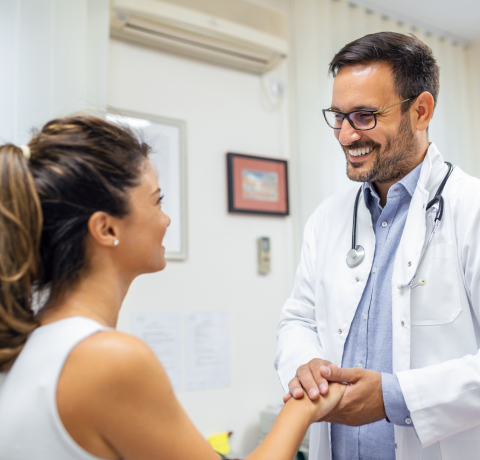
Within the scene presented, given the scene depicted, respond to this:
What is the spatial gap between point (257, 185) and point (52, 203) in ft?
6.44

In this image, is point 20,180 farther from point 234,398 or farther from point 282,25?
point 282,25

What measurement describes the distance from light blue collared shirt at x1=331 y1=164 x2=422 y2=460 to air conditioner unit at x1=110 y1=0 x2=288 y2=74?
1.44 m

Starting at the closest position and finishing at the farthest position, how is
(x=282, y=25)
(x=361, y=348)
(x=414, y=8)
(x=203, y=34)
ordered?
(x=361, y=348), (x=203, y=34), (x=282, y=25), (x=414, y=8)

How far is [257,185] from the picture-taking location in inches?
110

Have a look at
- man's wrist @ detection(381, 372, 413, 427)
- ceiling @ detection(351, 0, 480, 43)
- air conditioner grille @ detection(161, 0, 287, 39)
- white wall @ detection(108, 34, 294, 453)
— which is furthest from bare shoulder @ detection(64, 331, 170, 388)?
ceiling @ detection(351, 0, 480, 43)

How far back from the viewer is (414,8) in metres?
3.16

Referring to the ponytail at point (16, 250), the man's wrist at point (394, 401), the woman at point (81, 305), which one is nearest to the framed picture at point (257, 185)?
the man's wrist at point (394, 401)

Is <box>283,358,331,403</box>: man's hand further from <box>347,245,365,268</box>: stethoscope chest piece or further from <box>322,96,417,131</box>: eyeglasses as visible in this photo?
<box>322,96,417,131</box>: eyeglasses

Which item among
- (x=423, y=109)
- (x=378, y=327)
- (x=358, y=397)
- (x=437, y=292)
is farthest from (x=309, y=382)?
(x=423, y=109)

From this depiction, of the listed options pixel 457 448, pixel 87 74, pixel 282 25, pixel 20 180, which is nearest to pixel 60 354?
pixel 20 180

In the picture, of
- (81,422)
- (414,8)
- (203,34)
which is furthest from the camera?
(414,8)

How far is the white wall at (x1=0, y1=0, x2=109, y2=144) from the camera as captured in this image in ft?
6.68

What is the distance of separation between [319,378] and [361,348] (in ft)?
0.70

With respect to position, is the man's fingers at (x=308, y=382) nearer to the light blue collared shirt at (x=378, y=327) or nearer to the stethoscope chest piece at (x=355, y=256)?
the light blue collared shirt at (x=378, y=327)
